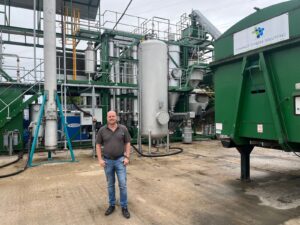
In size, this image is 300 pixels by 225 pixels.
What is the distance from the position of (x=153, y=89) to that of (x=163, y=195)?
210 inches

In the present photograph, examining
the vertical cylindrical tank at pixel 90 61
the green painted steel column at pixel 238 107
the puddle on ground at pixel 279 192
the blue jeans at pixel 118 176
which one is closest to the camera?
the blue jeans at pixel 118 176

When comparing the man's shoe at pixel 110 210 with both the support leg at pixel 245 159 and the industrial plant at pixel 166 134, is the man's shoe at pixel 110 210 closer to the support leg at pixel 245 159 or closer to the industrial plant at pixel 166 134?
the industrial plant at pixel 166 134

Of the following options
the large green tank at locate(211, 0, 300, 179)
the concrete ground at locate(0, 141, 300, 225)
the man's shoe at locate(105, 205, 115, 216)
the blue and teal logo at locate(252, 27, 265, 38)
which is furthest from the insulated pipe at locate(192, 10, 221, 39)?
the man's shoe at locate(105, 205, 115, 216)

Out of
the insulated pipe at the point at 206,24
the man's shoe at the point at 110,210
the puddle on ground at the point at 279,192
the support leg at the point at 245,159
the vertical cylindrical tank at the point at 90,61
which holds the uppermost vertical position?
the insulated pipe at the point at 206,24

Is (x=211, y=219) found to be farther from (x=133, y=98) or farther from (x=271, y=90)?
(x=133, y=98)

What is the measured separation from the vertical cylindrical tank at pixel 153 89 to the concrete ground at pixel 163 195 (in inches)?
79.6

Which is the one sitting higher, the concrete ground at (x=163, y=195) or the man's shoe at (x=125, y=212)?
the man's shoe at (x=125, y=212)

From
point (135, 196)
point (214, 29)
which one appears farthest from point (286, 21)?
point (214, 29)

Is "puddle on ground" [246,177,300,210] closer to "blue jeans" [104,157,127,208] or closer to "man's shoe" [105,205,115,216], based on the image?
"blue jeans" [104,157,127,208]

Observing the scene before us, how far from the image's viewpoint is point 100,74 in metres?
13.0

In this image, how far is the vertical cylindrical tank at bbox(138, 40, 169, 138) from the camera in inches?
385

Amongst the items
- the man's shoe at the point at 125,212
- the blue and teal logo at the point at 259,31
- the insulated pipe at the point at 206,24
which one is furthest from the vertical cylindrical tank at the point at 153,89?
the insulated pipe at the point at 206,24

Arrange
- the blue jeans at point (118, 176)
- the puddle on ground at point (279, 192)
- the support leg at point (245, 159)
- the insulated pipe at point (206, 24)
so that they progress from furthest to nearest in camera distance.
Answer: the insulated pipe at point (206, 24), the support leg at point (245, 159), the puddle on ground at point (279, 192), the blue jeans at point (118, 176)

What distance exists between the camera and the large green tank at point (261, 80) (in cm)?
418
